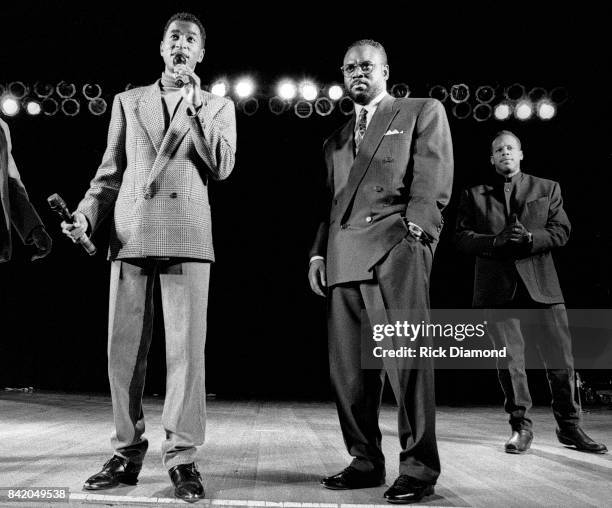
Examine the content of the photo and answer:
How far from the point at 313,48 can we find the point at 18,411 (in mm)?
4050

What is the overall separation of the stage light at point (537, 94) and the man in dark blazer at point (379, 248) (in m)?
5.01

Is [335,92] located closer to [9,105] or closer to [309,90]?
[309,90]

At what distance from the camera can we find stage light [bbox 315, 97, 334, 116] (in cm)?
690

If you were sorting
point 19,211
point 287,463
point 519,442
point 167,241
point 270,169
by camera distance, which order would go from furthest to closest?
point 270,169
point 519,442
point 19,211
point 287,463
point 167,241

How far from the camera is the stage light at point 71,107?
6.89 m

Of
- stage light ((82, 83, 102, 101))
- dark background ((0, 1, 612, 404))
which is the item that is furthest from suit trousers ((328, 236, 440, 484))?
stage light ((82, 83, 102, 101))

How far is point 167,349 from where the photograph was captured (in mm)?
1921

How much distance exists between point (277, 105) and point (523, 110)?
8.26 ft

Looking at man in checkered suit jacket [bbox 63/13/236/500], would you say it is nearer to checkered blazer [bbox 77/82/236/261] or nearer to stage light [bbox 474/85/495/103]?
checkered blazer [bbox 77/82/236/261]

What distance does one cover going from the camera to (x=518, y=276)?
309cm

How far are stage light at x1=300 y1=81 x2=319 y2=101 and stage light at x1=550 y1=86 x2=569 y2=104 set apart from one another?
7.76 ft

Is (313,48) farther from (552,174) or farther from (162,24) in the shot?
(552,174)

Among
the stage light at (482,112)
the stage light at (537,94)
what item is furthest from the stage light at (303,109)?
the stage light at (537,94)

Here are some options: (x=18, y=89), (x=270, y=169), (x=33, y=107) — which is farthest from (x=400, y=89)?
(x=18, y=89)
